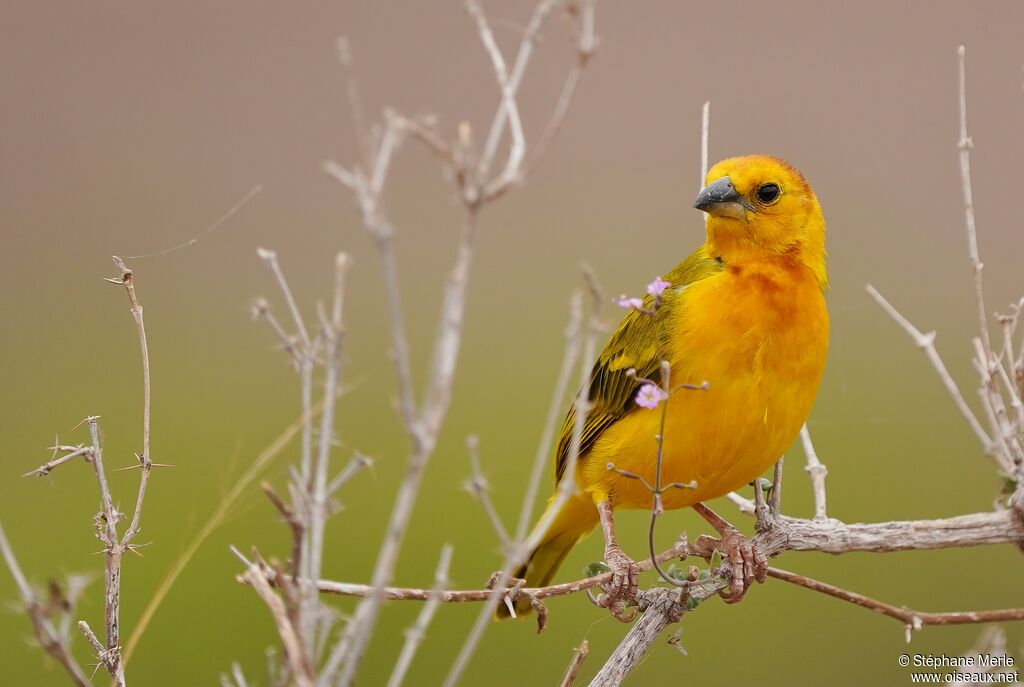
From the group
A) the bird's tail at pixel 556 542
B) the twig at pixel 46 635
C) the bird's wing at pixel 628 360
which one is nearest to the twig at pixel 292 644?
the twig at pixel 46 635

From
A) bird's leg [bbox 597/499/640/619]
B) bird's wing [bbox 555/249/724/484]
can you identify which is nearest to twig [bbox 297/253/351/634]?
bird's leg [bbox 597/499/640/619]

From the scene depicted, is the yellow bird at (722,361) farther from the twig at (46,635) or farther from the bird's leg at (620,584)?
the twig at (46,635)

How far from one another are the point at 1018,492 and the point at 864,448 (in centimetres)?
786

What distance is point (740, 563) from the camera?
3.29 metres

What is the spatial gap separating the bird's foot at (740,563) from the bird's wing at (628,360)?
626mm

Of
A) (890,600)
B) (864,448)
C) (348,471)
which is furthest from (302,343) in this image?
(864,448)

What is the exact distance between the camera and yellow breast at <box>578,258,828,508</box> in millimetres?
3498

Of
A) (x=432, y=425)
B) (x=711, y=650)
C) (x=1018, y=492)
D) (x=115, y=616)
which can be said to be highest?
(x=432, y=425)

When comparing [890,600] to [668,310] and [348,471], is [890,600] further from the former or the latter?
[348,471]

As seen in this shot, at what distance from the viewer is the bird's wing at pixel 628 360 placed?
379cm

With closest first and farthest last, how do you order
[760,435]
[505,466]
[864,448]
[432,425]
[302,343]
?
[432,425]
[302,343]
[760,435]
[505,466]
[864,448]

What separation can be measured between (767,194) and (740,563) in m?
1.17

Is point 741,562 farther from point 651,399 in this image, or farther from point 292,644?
point 292,644

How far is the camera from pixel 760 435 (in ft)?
11.5
